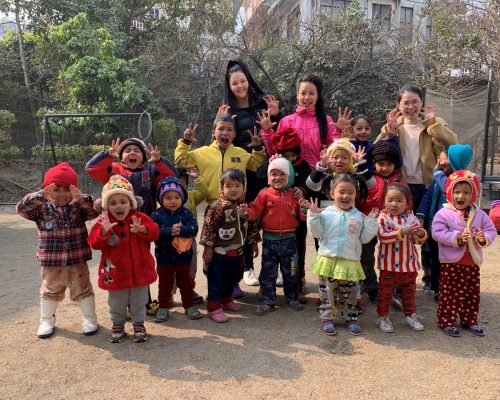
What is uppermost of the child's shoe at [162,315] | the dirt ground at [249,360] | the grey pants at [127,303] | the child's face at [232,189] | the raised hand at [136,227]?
the child's face at [232,189]

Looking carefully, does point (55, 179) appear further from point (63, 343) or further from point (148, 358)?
point (148, 358)

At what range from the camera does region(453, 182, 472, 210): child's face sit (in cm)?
338

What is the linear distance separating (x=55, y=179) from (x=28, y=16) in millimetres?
11317

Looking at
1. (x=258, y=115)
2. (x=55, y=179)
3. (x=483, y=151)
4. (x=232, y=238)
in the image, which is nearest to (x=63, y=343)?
(x=55, y=179)

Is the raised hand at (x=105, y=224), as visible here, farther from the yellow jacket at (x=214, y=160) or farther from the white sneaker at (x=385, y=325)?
the white sneaker at (x=385, y=325)

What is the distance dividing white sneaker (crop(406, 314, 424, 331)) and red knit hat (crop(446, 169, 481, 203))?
98 centimetres

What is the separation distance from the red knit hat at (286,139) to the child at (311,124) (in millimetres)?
139

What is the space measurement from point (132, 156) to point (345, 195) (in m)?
1.76

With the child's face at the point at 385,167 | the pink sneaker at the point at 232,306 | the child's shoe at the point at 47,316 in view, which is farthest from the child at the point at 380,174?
the child's shoe at the point at 47,316

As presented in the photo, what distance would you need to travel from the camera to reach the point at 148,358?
3082 millimetres

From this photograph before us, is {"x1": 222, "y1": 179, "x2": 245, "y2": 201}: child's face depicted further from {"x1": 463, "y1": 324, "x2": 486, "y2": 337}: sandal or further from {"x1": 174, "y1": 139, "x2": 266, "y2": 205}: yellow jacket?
{"x1": 463, "y1": 324, "x2": 486, "y2": 337}: sandal

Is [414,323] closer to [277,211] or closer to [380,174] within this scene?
[380,174]

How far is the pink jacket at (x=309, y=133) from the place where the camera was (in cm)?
402

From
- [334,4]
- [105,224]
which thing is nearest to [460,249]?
[105,224]
